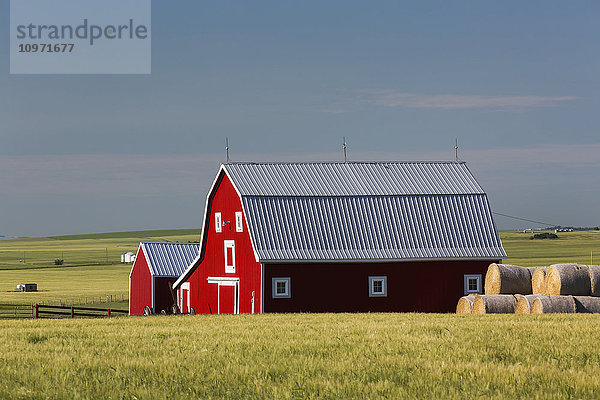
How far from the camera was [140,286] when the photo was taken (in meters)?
60.2

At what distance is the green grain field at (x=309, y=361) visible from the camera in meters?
14.6

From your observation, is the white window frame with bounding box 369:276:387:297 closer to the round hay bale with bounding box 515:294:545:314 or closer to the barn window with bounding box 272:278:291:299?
the barn window with bounding box 272:278:291:299

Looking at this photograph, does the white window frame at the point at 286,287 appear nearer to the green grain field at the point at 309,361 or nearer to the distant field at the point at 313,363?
the green grain field at the point at 309,361

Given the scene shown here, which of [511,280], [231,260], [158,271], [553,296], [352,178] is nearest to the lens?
[553,296]

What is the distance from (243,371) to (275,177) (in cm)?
3103

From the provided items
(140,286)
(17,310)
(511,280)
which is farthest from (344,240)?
(17,310)

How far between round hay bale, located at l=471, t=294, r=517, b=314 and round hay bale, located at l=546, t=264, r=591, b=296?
1.56 meters

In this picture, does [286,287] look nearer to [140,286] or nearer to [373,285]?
[373,285]

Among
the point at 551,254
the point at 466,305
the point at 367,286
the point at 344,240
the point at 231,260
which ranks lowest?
the point at 551,254

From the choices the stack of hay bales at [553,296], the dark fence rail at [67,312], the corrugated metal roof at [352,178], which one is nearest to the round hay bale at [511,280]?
the stack of hay bales at [553,296]

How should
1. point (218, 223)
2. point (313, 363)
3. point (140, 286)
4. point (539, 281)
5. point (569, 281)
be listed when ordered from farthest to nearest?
point (140, 286) < point (218, 223) < point (539, 281) < point (569, 281) < point (313, 363)

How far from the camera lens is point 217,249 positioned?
48.5 m

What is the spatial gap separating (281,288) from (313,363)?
26.0 metres

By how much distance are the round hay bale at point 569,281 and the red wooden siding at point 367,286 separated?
33.2ft
